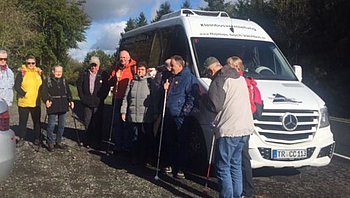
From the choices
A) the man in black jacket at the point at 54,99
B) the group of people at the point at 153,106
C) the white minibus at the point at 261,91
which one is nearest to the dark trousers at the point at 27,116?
the group of people at the point at 153,106

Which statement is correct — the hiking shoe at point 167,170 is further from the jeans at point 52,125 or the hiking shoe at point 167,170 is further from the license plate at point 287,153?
the jeans at point 52,125

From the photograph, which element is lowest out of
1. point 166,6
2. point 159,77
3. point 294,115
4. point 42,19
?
point 294,115

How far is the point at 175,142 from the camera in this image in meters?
7.83

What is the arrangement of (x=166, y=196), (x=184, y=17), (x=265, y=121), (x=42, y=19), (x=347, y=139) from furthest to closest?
(x=42, y=19) < (x=347, y=139) < (x=184, y=17) < (x=265, y=121) < (x=166, y=196)

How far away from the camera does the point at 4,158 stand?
5680 mm

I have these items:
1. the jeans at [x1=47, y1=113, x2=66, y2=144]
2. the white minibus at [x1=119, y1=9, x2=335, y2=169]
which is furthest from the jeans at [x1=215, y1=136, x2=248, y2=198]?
the jeans at [x1=47, y1=113, x2=66, y2=144]

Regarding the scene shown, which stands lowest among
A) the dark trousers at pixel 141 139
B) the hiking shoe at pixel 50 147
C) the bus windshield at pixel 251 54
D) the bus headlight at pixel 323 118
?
the hiking shoe at pixel 50 147

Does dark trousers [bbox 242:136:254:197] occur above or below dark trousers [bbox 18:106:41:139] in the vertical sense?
below

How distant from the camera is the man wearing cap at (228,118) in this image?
5.89 metres

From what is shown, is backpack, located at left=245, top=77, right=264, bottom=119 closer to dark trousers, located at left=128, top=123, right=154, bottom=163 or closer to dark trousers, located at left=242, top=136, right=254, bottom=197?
dark trousers, located at left=242, top=136, right=254, bottom=197

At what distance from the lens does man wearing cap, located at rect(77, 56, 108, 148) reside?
10.0m

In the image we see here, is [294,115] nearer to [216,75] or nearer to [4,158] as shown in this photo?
[216,75]

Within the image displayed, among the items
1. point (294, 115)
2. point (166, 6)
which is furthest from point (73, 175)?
point (166, 6)

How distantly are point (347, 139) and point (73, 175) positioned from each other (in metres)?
7.82
